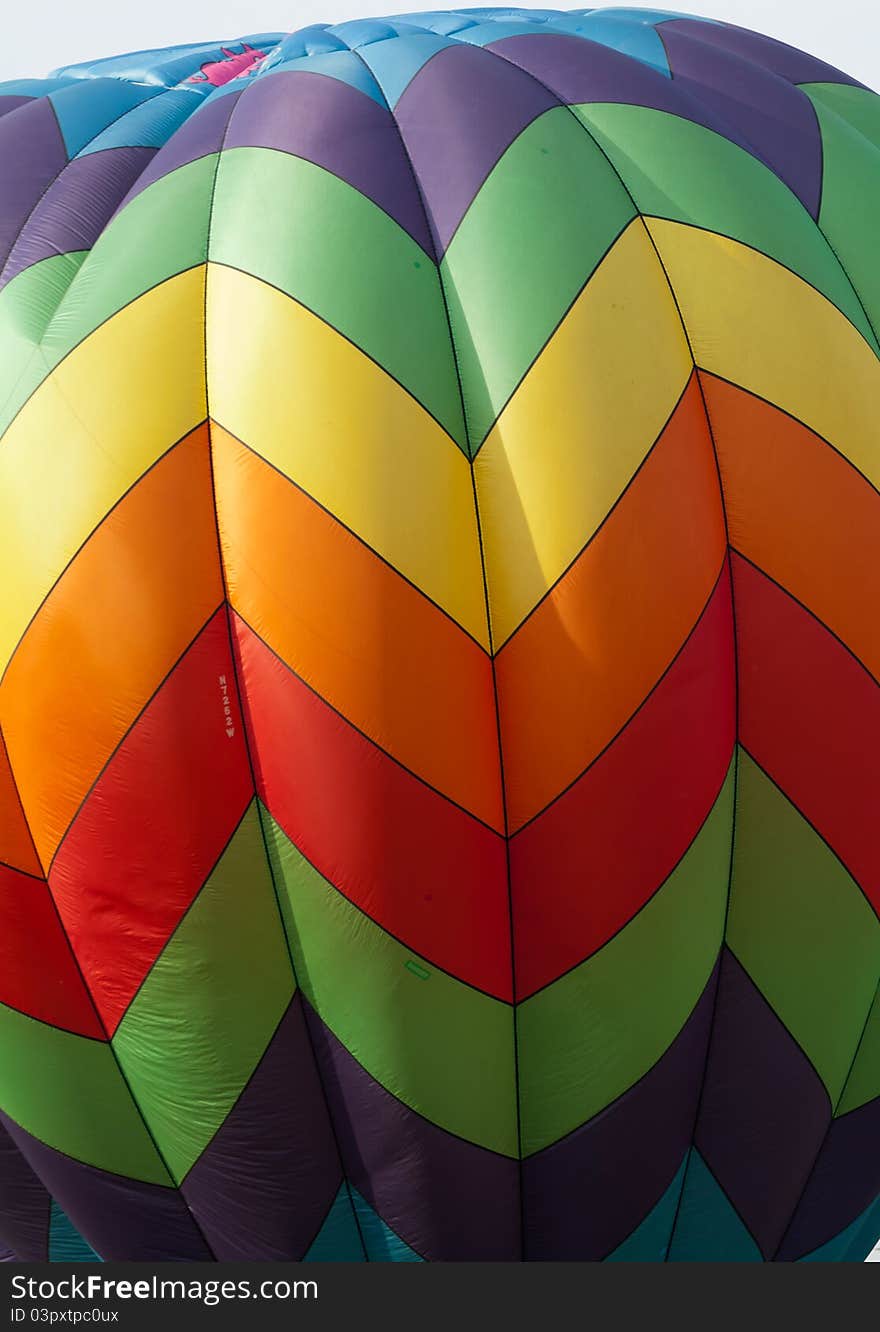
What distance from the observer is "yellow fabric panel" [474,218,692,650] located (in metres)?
2.40

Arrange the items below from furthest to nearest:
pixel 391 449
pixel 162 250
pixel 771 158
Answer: pixel 771 158, pixel 162 250, pixel 391 449

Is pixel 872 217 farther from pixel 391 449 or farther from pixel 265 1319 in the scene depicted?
pixel 265 1319

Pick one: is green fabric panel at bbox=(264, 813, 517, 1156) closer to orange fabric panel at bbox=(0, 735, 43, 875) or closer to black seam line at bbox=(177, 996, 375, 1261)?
black seam line at bbox=(177, 996, 375, 1261)

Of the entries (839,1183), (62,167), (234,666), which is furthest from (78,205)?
(839,1183)

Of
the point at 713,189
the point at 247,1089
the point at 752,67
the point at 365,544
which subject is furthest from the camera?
the point at 752,67

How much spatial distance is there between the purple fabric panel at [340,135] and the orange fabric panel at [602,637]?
2.01ft

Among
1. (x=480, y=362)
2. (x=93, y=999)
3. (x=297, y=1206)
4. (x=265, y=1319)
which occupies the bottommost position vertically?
(x=265, y=1319)

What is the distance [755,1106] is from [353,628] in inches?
47.5

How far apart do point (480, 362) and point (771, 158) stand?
34.1 inches

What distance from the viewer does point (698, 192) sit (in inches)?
105

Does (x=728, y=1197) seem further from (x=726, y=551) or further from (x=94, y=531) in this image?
(x=94, y=531)

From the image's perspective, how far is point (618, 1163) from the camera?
2.68m

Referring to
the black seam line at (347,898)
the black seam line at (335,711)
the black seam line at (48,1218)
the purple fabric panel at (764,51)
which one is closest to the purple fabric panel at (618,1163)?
the black seam line at (347,898)

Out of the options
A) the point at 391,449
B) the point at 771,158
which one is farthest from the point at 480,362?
the point at 771,158
